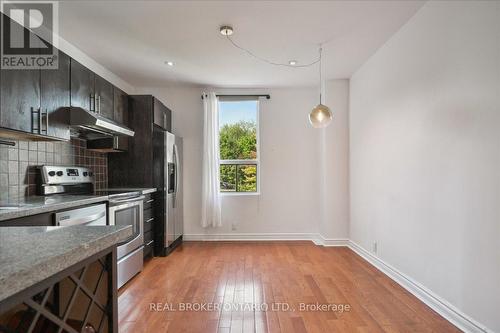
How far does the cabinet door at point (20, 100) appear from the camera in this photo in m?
1.90

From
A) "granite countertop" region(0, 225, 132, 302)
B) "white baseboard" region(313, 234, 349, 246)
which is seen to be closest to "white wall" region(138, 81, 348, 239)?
"white baseboard" region(313, 234, 349, 246)

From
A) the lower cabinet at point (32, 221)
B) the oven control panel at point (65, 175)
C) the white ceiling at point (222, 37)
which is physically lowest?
the lower cabinet at point (32, 221)

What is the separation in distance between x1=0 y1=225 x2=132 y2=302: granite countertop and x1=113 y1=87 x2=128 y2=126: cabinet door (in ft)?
8.88

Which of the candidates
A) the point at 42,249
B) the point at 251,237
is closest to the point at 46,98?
the point at 42,249

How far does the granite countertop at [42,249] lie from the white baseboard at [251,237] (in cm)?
371

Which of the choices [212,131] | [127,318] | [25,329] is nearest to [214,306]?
[127,318]

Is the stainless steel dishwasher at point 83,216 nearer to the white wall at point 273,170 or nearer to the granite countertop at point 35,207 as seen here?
the granite countertop at point 35,207

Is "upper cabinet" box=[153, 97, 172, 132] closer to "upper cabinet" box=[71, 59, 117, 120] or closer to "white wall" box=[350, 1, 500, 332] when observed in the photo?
"upper cabinet" box=[71, 59, 117, 120]

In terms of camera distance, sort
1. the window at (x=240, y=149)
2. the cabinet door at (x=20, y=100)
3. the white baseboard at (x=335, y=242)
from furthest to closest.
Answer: the window at (x=240, y=149), the white baseboard at (x=335, y=242), the cabinet door at (x=20, y=100)

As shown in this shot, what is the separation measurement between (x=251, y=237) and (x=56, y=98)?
11.0 ft

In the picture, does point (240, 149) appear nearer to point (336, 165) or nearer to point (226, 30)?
point (336, 165)

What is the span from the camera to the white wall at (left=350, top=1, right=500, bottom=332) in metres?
1.76

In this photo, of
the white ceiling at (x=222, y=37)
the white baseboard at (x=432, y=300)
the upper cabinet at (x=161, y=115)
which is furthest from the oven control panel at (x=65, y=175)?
the white baseboard at (x=432, y=300)

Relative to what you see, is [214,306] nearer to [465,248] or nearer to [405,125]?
[465,248]
